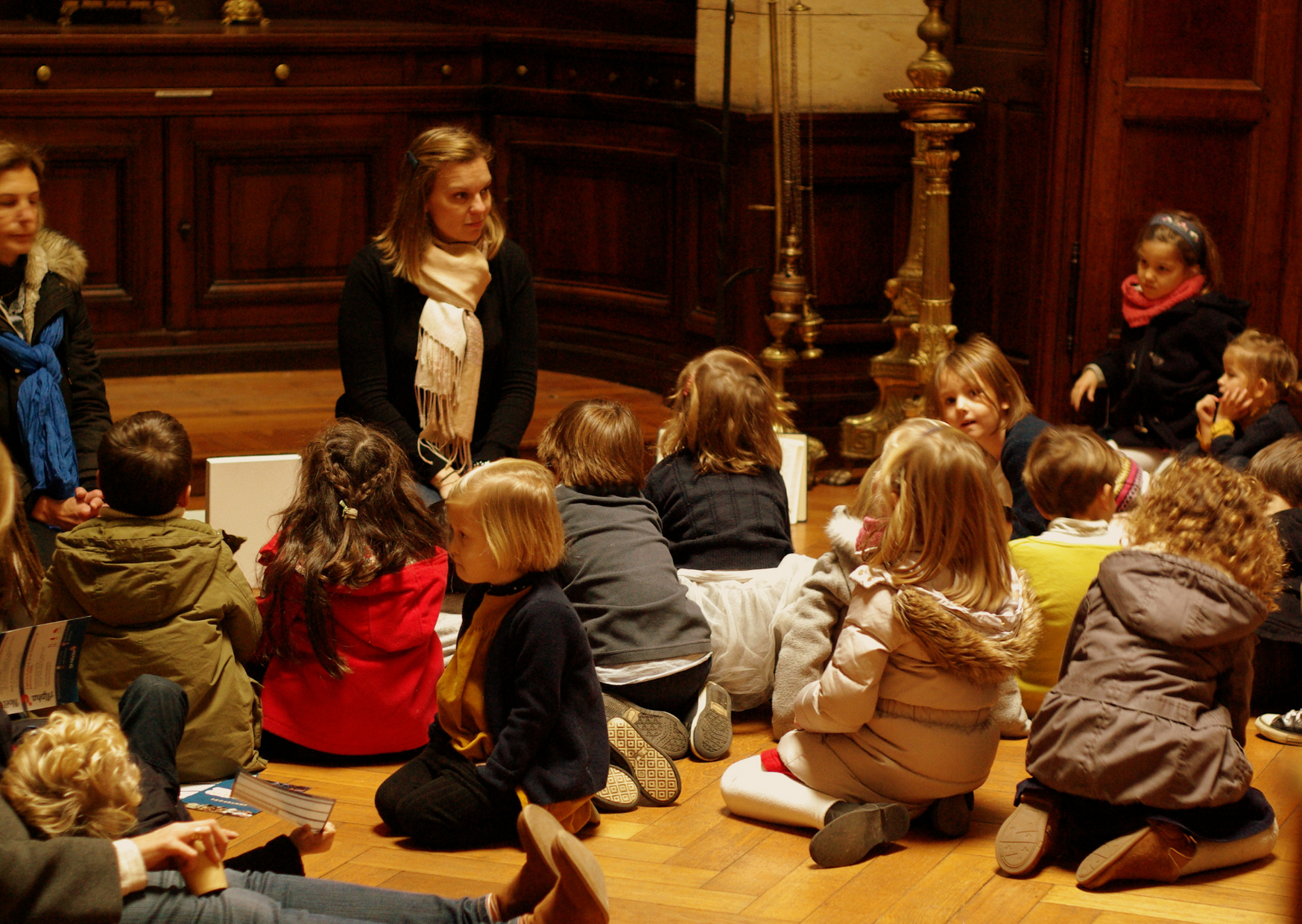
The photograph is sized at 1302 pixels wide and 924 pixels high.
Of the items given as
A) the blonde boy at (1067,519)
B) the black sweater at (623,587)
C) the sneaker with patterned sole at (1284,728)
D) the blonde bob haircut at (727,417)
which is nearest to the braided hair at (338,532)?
the black sweater at (623,587)

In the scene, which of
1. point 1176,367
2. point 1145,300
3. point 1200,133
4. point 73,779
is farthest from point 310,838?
point 1200,133

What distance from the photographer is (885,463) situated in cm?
257

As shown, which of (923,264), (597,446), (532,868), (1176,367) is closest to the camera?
(532,868)

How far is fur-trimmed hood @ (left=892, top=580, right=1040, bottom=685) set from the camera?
246 cm

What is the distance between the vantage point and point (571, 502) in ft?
9.98

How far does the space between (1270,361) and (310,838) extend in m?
2.83

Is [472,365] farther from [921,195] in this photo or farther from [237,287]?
[237,287]

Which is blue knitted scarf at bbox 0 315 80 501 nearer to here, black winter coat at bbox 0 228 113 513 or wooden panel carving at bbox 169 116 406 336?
black winter coat at bbox 0 228 113 513

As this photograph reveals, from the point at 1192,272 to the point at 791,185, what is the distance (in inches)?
45.5

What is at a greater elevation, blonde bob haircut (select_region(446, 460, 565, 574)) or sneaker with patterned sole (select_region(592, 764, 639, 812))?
blonde bob haircut (select_region(446, 460, 565, 574))

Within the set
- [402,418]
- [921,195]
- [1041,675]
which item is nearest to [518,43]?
[921,195]

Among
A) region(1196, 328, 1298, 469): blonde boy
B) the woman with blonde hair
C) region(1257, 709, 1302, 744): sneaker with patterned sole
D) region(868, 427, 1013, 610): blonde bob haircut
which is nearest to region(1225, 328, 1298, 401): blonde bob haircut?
region(1196, 328, 1298, 469): blonde boy

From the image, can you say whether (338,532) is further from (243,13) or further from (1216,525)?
(243,13)

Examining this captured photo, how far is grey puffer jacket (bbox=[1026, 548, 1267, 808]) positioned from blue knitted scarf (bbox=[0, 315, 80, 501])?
2069mm
